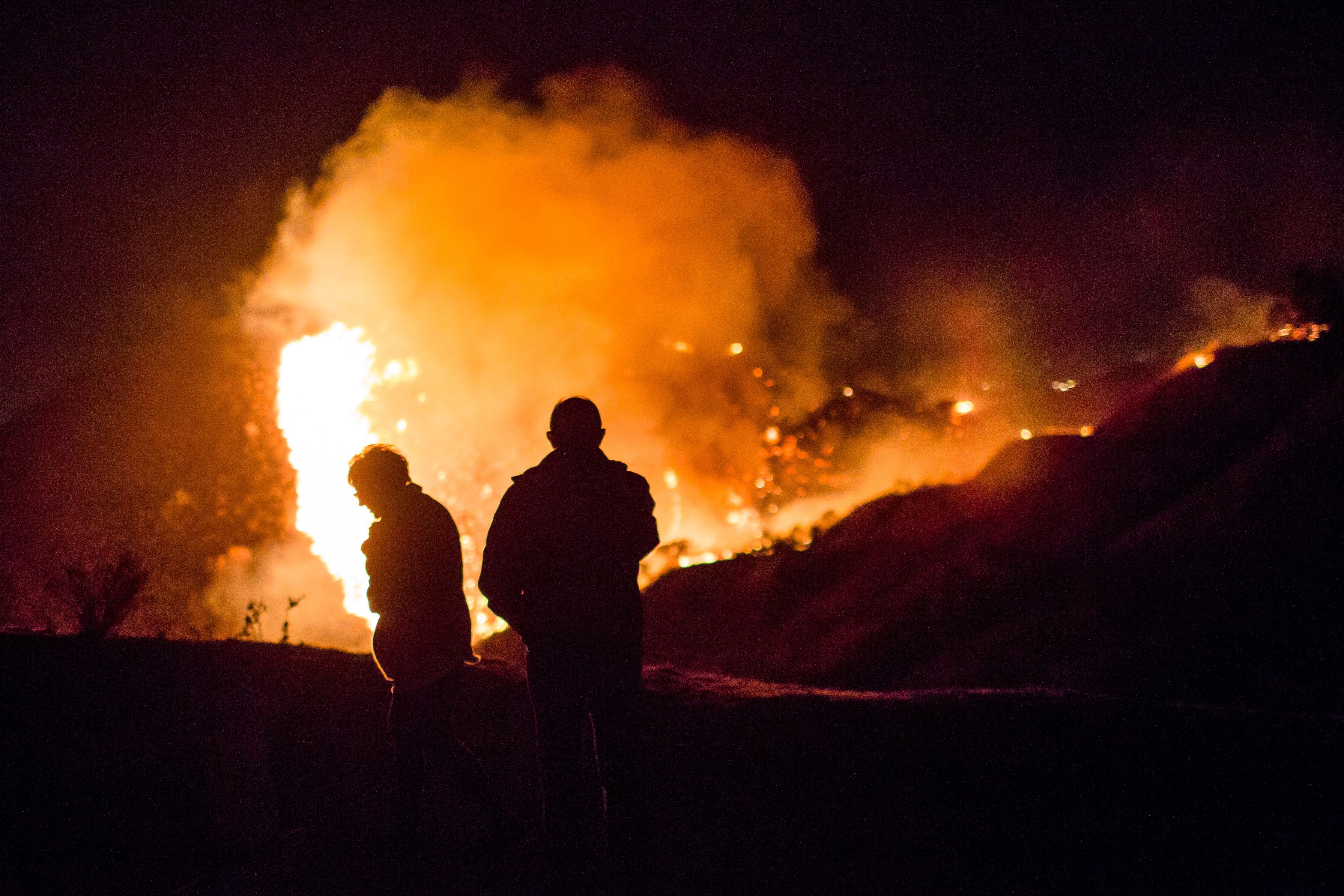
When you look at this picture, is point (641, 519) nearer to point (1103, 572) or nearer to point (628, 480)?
point (628, 480)

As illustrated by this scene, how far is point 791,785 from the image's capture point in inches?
155

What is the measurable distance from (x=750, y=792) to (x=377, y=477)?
7.68 ft

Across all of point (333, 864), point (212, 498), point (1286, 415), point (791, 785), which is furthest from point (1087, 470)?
point (212, 498)

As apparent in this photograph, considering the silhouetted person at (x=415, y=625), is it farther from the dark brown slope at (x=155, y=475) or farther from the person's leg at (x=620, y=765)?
the dark brown slope at (x=155, y=475)

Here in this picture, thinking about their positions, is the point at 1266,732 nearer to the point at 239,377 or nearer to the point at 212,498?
the point at 212,498

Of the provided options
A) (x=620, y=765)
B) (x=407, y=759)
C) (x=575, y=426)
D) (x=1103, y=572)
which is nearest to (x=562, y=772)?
(x=620, y=765)

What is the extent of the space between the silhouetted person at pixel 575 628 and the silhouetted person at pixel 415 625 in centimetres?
51

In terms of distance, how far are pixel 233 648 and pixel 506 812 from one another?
346 cm

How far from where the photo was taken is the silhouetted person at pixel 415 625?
3.25 meters

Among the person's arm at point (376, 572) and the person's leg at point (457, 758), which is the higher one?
the person's arm at point (376, 572)

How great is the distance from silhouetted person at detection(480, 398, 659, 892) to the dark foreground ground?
24 centimetres

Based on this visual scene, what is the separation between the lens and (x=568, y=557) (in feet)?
9.27

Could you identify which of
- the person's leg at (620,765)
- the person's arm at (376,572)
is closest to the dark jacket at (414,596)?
the person's arm at (376,572)

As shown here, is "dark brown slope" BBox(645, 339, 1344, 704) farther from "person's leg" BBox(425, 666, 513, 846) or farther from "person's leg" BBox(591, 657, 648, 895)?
"person's leg" BBox(591, 657, 648, 895)
